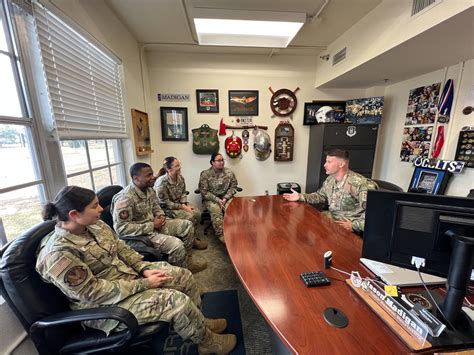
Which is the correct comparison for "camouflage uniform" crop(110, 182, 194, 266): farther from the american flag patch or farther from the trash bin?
the trash bin

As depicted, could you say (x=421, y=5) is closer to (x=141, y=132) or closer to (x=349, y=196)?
(x=349, y=196)

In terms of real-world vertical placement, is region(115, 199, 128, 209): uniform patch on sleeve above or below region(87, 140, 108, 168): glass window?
below

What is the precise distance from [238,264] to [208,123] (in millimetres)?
2642

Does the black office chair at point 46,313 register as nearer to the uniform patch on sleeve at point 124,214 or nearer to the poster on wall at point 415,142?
the uniform patch on sleeve at point 124,214

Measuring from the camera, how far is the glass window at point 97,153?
1.99 m

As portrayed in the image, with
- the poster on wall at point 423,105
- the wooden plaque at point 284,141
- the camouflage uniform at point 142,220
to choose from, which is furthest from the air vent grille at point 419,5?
the camouflage uniform at point 142,220

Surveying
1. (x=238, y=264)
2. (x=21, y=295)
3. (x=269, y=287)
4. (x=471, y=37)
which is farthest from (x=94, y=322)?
(x=471, y=37)

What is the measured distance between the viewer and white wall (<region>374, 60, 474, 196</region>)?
6.90 feet

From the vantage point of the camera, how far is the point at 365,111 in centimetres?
297

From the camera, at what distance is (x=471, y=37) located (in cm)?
161

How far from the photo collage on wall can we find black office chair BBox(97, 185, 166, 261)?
3321mm

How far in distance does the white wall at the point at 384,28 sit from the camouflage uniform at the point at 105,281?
2577mm

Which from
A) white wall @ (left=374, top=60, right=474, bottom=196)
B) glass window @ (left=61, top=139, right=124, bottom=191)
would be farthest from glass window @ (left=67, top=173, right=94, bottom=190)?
white wall @ (left=374, top=60, right=474, bottom=196)

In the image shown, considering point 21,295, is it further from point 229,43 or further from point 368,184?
point 229,43
